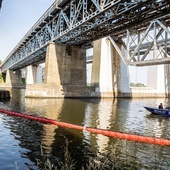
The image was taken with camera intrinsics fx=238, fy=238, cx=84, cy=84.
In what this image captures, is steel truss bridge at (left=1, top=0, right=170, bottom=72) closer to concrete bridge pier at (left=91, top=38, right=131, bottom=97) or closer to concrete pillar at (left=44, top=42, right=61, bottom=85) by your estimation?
concrete pillar at (left=44, top=42, right=61, bottom=85)

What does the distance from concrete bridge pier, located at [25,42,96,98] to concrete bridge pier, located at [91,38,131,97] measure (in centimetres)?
393

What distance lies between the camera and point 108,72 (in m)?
61.3

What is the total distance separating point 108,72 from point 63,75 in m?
13.7

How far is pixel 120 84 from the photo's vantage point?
6412cm

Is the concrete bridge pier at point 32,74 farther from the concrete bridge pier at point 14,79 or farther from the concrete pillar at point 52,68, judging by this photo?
the concrete pillar at point 52,68

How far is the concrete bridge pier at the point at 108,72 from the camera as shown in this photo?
5981 cm

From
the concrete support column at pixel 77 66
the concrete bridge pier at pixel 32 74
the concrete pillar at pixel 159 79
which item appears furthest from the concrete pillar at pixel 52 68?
the concrete bridge pier at pixel 32 74

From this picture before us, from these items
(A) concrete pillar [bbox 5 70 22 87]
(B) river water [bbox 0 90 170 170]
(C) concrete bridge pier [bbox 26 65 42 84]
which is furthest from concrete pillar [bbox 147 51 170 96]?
(A) concrete pillar [bbox 5 70 22 87]

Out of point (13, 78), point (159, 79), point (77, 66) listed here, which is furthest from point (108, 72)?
point (13, 78)

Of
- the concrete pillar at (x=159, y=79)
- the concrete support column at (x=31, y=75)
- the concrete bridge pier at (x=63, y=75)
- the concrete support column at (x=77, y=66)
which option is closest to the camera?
the concrete bridge pier at (x=63, y=75)

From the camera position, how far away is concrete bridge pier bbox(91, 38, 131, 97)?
59.8 metres

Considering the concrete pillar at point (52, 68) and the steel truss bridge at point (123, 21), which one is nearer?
the steel truss bridge at point (123, 21)

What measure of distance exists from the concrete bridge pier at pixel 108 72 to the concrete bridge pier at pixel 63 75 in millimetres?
3929

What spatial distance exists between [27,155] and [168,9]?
23.9 metres
